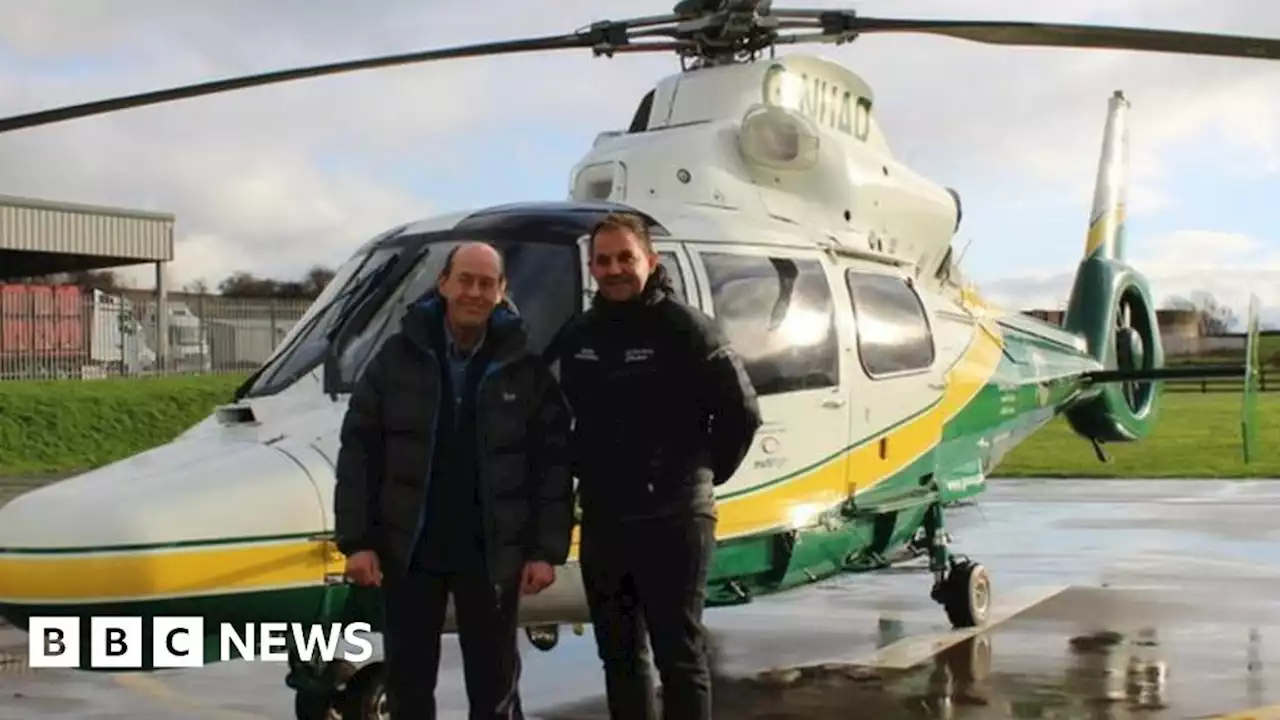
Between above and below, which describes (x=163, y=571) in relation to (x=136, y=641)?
above

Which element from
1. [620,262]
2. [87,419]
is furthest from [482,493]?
[87,419]

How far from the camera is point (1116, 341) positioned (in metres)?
12.3

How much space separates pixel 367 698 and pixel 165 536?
3.24 ft

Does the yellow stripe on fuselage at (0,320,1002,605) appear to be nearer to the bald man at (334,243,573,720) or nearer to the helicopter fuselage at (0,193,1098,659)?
the helicopter fuselage at (0,193,1098,659)

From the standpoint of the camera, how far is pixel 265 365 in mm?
6391

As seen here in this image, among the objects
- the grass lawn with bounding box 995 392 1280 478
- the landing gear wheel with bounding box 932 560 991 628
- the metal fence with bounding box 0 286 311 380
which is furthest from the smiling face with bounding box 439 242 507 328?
the metal fence with bounding box 0 286 311 380

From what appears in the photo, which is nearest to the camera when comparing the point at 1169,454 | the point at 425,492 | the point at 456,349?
the point at 425,492

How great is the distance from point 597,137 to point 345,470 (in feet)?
16.1

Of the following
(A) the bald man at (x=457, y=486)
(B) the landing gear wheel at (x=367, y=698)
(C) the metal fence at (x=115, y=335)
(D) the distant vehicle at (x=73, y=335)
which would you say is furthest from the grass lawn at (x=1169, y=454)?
(D) the distant vehicle at (x=73, y=335)

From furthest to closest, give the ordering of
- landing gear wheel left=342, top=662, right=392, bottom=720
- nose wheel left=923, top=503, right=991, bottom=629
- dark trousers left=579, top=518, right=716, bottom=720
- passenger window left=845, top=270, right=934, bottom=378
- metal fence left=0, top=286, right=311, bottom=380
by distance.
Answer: metal fence left=0, top=286, right=311, bottom=380
nose wheel left=923, top=503, right=991, bottom=629
passenger window left=845, top=270, right=934, bottom=378
landing gear wheel left=342, top=662, right=392, bottom=720
dark trousers left=579, top=518, right=716, bottom=720

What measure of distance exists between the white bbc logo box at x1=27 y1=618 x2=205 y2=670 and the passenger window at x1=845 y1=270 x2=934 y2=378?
396 cm

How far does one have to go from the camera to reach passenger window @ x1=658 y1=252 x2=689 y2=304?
6730mm

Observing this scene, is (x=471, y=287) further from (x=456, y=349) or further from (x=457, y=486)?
(x=457, y=486)

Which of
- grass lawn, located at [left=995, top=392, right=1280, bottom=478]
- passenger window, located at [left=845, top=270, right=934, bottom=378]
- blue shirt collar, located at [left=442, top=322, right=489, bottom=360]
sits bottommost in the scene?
grass lawn, located at [left=995, top=392, right=1280, bottom=478]
